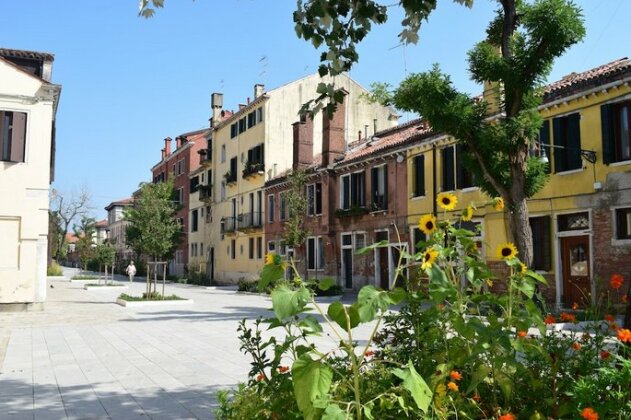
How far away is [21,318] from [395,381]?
1497 centimetres

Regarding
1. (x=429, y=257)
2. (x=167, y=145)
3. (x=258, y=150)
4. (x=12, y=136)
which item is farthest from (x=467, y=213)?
(x=167, y=145)

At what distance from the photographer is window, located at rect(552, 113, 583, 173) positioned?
16469 millimetres

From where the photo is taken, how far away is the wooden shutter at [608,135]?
15414 millimetres

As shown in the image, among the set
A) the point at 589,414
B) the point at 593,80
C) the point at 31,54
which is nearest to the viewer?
the point at 589,414

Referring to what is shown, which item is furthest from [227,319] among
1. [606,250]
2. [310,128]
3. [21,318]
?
[310,128]

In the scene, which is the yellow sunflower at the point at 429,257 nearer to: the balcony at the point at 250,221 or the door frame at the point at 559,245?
the door frame at the point at 559,245

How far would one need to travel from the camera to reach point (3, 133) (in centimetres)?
1733

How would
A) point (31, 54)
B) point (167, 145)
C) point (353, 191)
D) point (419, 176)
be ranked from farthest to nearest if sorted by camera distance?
point (167, 145)
point (353, 191)
point (419, 176)
point (31, 54)

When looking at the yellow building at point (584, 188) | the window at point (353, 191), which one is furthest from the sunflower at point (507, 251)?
the window at point (353, 191)

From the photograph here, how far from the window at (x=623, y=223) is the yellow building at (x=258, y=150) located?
20.4 metres

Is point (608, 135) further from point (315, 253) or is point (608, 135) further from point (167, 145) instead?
point (167, 145)

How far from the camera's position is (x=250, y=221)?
38.3 m

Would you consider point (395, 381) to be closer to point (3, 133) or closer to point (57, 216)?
point (3, 133)

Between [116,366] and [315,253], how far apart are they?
22376mm
